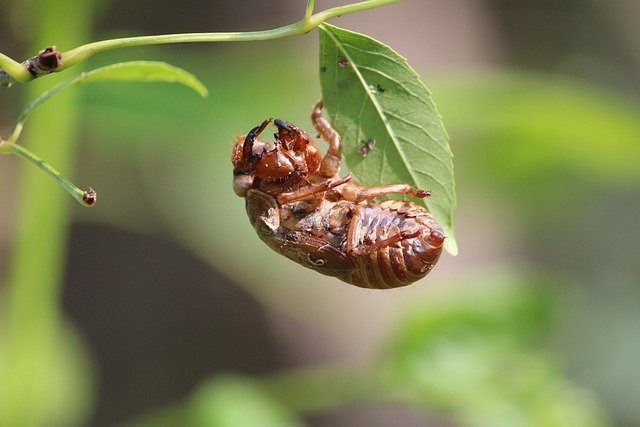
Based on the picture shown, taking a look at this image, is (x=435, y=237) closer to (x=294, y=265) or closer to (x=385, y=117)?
(x=385, y=117)

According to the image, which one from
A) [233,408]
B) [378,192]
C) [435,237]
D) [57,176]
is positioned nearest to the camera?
[57,176]

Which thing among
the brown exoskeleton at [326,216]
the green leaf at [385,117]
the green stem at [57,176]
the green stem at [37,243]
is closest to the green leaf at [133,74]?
the green stem at [57,176]

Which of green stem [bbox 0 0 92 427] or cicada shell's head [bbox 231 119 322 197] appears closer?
cicada shell's head [bbox 231 119 322 197]

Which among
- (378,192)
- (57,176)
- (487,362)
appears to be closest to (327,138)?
(378,192)

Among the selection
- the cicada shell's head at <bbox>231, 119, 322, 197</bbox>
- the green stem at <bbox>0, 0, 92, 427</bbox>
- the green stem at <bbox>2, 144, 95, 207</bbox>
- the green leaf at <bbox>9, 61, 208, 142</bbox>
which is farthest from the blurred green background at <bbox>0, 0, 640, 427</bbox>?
the green stem at <bbox>2, 144, 95, 207</bbox>

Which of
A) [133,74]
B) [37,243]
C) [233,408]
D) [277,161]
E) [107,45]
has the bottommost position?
[233,408]

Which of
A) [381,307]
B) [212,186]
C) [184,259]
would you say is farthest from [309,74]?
[184,259]

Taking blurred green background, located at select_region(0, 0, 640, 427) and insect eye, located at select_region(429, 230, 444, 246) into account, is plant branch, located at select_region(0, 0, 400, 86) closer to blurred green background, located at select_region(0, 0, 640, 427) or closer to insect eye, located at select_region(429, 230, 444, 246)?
insect eye, located at select_region(429, 230, 444, 246)
